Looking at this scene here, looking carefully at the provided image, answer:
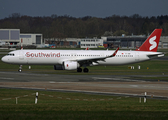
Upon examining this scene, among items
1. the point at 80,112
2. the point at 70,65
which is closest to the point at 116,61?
the point at 70,65

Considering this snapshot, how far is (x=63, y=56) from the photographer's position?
165 feet

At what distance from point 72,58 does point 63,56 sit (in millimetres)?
1598

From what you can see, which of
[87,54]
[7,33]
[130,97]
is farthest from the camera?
[7,33]

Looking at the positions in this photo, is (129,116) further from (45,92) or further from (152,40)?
(152,40)

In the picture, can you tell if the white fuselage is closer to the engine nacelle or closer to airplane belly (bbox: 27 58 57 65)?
airplane belly (bbox: 27 58 57 65)

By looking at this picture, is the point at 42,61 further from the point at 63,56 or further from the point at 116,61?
the point at 116,61

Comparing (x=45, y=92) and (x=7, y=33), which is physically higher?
(x=7, y=33)

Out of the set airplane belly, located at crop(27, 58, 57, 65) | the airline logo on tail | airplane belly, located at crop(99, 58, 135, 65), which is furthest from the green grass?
the airline logo on tail

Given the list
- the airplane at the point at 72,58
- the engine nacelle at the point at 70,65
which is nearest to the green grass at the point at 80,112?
the engine nacelle at the point at 70,65

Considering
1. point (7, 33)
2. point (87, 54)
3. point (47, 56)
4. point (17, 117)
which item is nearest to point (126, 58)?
point (87, 54)

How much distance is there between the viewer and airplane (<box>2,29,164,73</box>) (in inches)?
1928

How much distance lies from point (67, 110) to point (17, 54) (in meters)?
32.8

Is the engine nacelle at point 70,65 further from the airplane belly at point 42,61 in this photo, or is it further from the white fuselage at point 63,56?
the airplane belly at point 42,61

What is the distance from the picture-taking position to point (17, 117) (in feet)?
50.0
